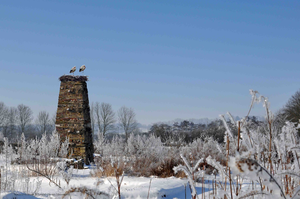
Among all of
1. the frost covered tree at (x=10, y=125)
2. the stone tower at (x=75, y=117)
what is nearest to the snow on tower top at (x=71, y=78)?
the stone tower at (x=75, y=117)

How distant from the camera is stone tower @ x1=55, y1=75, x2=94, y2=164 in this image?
1054 centimetres

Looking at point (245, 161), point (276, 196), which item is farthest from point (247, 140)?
point (245, 161)

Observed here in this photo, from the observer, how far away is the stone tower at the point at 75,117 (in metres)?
10.5

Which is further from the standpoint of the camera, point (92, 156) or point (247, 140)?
point (92, 156)

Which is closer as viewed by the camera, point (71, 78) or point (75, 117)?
point (75, 117)

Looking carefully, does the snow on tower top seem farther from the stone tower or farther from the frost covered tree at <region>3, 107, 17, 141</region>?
the frost covered tree at <region>3, 107, 17, 141</region>

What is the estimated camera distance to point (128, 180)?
6543 millimetres

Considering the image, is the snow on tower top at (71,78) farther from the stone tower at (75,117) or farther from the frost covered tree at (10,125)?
the frost covered tree at (10,125)

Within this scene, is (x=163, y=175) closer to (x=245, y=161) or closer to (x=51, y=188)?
(x=51, y=188)

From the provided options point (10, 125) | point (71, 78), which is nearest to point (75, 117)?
point (71, 78)

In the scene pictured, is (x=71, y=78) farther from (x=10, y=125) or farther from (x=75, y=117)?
(x=10, y=125)

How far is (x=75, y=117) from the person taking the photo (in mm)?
10609

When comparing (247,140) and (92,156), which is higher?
(247,140)

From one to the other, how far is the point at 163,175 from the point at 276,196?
21.8ft
